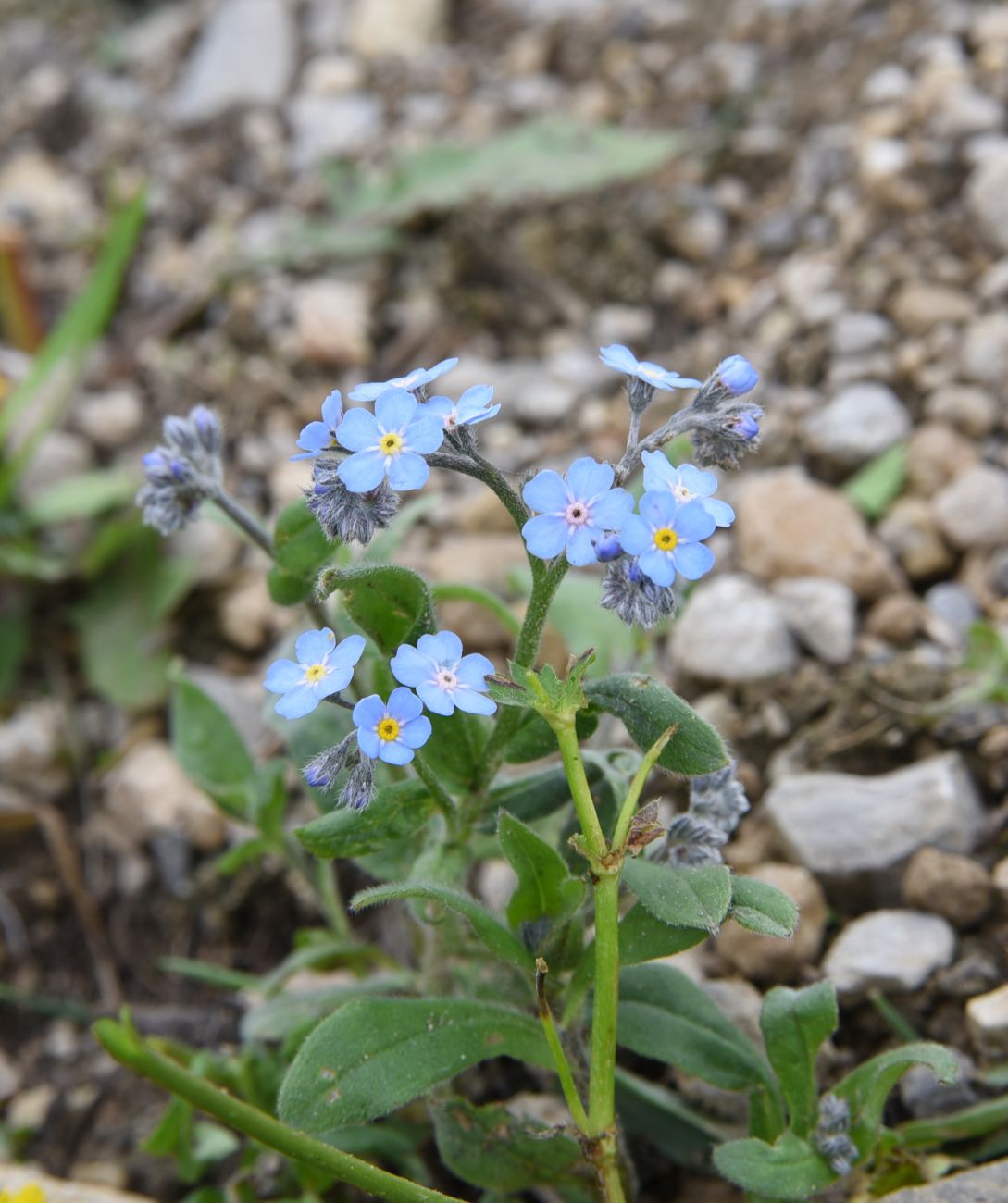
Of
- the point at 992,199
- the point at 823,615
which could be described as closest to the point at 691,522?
the point at 823,615

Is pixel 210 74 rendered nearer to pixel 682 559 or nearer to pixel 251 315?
pixel 251 315

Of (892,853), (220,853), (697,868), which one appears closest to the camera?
(697,868)

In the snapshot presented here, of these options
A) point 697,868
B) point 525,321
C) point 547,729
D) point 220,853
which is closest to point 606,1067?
point 697,868

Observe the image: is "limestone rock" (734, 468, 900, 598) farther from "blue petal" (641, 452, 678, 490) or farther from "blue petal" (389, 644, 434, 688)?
"blue petal" (389, 644, 434, 688)

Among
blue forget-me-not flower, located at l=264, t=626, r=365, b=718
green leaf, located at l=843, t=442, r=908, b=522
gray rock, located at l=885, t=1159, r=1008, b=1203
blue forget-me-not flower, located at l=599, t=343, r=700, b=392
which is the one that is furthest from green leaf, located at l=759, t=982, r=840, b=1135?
green leaf, located at l=843, t=442, r=908, b=522

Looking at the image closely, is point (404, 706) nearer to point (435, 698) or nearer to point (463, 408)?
point (435, 698)

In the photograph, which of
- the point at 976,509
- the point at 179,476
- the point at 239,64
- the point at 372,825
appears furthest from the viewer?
the point at 239,64
